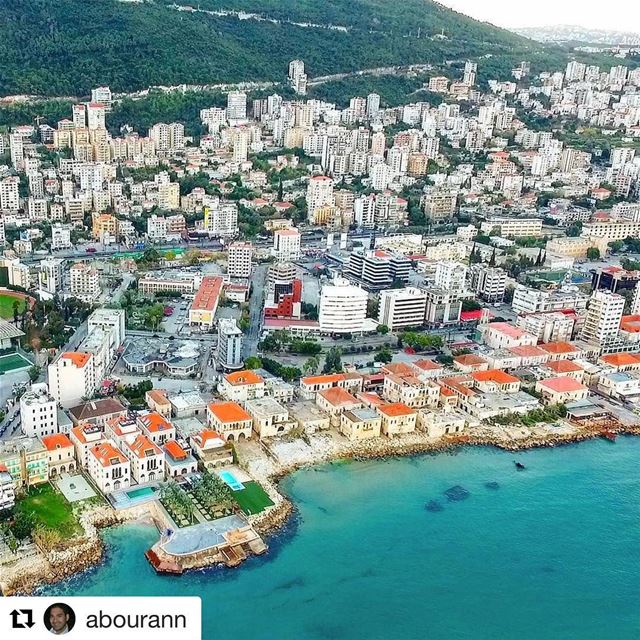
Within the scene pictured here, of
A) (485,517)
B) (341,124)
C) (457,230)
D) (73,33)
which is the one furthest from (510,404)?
(73,33)

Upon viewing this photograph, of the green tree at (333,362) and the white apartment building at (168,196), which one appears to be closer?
the green tree at (333,362)

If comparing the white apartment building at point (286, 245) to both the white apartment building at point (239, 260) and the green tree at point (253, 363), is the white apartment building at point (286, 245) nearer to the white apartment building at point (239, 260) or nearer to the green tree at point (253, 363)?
the white apartment building at point (239, 260)

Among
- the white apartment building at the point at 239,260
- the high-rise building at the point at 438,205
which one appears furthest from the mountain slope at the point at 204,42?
the white apartment building at the point at 239,260

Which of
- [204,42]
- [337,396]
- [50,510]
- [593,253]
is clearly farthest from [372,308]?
[204,42]

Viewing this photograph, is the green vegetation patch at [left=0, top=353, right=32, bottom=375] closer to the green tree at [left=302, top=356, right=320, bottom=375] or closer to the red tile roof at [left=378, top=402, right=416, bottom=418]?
the green tree at [left=302, top=356, right=320, bottom=375]

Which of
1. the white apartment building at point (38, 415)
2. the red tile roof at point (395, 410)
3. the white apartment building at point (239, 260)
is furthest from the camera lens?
the white apartment building at point (239, 260)

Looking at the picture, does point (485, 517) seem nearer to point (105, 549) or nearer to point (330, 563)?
point (330, 563)
